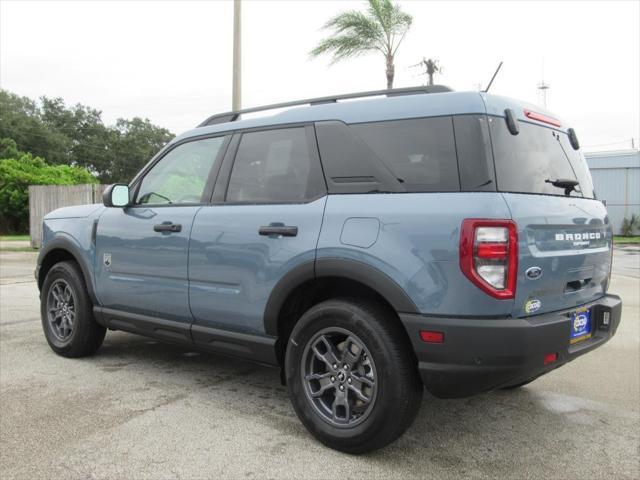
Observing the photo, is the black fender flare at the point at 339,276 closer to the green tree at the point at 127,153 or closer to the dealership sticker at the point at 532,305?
the dealership sticker at the point at 532,305

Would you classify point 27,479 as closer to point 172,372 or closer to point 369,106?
point 172,372

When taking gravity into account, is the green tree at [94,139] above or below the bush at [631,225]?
above

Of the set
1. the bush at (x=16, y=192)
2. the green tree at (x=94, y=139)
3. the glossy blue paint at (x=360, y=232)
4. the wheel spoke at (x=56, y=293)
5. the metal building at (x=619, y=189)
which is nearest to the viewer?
the glossy blue paint at (x=360, y=232)

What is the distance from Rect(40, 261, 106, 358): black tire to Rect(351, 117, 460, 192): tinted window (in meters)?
2.97

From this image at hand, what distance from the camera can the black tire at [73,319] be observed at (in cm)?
493

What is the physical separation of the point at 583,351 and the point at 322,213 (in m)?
1.61

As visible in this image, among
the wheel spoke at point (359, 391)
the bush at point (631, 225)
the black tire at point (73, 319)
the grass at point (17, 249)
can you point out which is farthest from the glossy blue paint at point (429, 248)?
the bush at point (631, 225)

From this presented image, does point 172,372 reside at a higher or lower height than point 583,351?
lower

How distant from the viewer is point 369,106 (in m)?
3.40

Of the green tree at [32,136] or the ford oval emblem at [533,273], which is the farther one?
the green tree at [32,136]

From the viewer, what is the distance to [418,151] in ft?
10.2

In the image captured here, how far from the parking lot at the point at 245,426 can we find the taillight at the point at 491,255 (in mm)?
982

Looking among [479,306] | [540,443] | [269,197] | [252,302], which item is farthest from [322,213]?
[540,443]

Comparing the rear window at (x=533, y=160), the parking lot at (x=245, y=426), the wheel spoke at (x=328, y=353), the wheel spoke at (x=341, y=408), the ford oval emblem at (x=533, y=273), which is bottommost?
the parking lot at (x=245, y=426)
